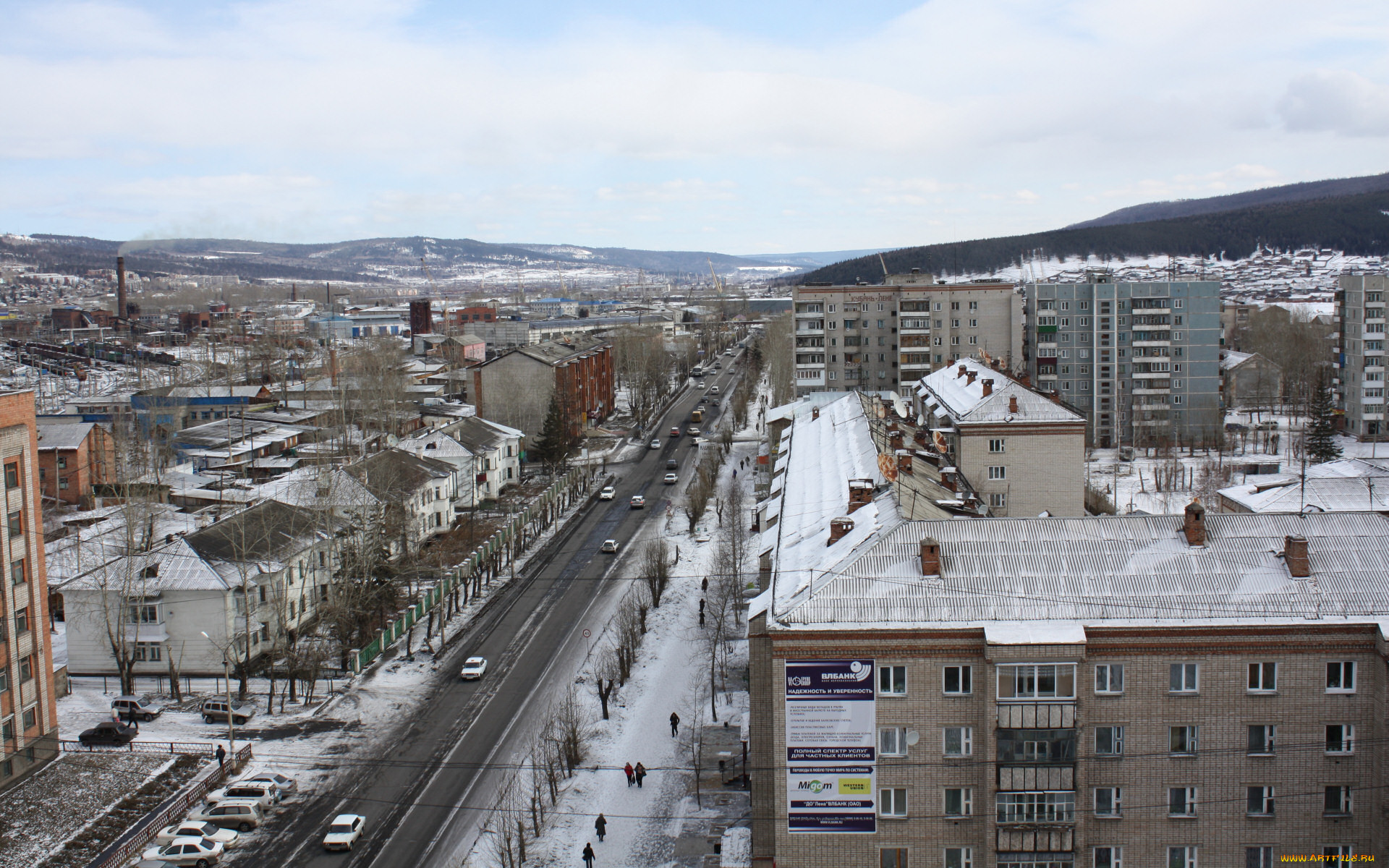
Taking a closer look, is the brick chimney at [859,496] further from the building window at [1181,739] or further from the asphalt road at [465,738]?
the asphalt road at [465,738]

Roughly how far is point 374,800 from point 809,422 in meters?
19.0

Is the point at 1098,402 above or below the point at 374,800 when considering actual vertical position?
above

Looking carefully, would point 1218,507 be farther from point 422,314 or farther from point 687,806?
point 422,314

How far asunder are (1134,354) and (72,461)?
5061cm

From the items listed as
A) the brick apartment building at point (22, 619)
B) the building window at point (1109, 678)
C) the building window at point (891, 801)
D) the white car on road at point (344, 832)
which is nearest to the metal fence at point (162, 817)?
the white car on road at point (344, 832)

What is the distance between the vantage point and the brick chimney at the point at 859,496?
62.6ft

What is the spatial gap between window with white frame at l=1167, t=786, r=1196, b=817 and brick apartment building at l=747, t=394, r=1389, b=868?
2 cm

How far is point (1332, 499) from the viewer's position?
93.4ft

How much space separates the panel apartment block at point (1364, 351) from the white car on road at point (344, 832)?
5516 cm

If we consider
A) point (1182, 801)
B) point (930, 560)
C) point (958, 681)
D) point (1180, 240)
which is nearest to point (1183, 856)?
point (1182, 801)

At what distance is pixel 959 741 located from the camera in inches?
542

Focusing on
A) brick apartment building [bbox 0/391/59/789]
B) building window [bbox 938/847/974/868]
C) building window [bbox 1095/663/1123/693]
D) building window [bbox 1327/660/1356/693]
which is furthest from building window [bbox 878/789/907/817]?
brick apartment building [bbox 0/391/59/789]

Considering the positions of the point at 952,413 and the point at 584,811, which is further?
the point at 952,413

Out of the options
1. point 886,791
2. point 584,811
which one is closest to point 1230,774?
point 886,791
